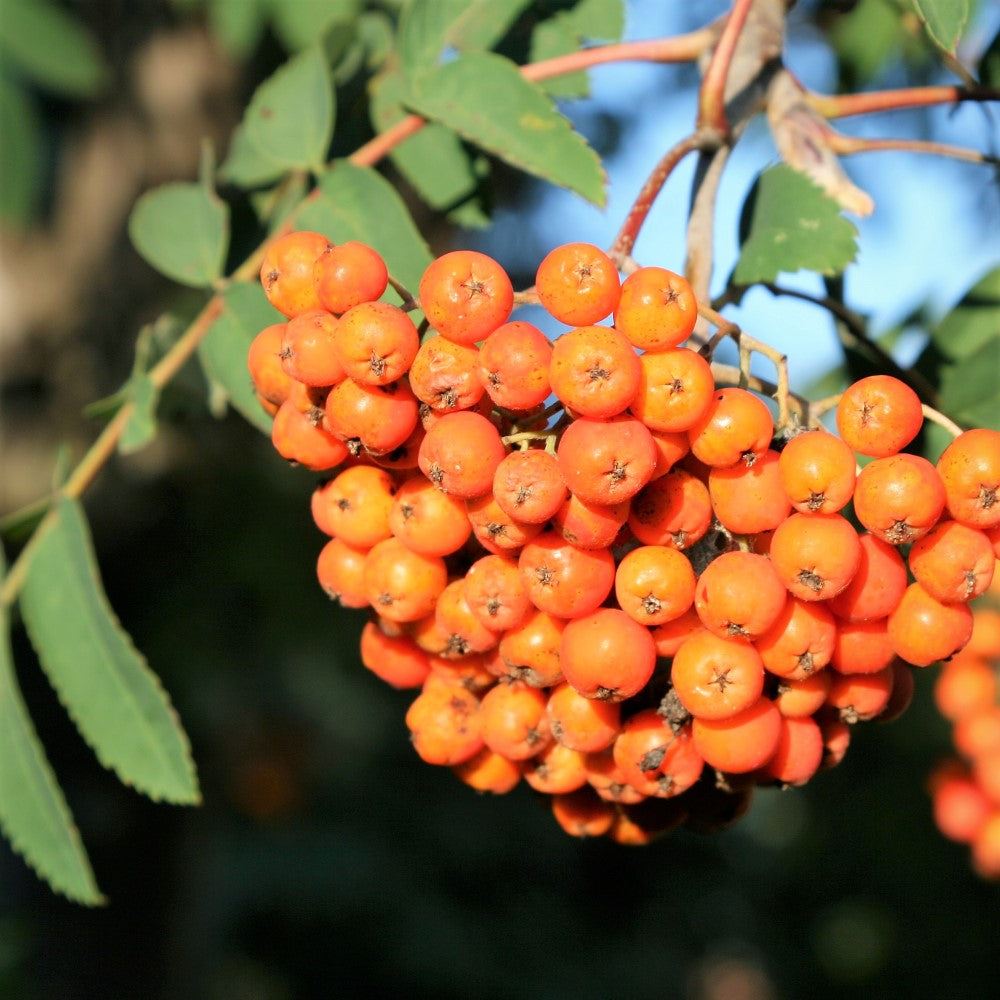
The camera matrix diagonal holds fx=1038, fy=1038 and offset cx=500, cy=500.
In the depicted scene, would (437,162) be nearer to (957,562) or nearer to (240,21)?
(240,21)

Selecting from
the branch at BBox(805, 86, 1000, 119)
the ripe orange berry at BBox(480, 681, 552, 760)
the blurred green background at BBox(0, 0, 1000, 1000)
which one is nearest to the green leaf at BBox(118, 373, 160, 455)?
the blurred green background at BBox(0, 0, 1000, 1000)

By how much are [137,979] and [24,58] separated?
3292 mm

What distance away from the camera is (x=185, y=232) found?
5.17ft

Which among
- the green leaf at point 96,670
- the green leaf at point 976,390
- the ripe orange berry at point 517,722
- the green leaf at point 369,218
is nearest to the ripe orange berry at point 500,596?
the ripe orange berry at point 517,722

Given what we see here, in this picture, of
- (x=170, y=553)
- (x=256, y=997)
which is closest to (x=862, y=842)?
(x=256, y=997)

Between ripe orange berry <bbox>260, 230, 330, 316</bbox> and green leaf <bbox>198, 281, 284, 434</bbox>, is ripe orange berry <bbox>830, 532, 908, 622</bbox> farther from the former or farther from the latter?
green leaf <bbox>198, 281, 284, 434</bbox>

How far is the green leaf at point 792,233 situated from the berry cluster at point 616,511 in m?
0.24

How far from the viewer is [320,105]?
4.79 ft

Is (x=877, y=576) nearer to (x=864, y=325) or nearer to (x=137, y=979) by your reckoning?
(x=864, y=325)

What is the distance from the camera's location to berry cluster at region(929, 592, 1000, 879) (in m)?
2.52

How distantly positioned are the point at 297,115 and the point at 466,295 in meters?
0.74

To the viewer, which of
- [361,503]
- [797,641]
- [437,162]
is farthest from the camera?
[437,162]

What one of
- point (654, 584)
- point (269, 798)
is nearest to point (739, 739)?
point (654, 584)

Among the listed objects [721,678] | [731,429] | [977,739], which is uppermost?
[731,429]
